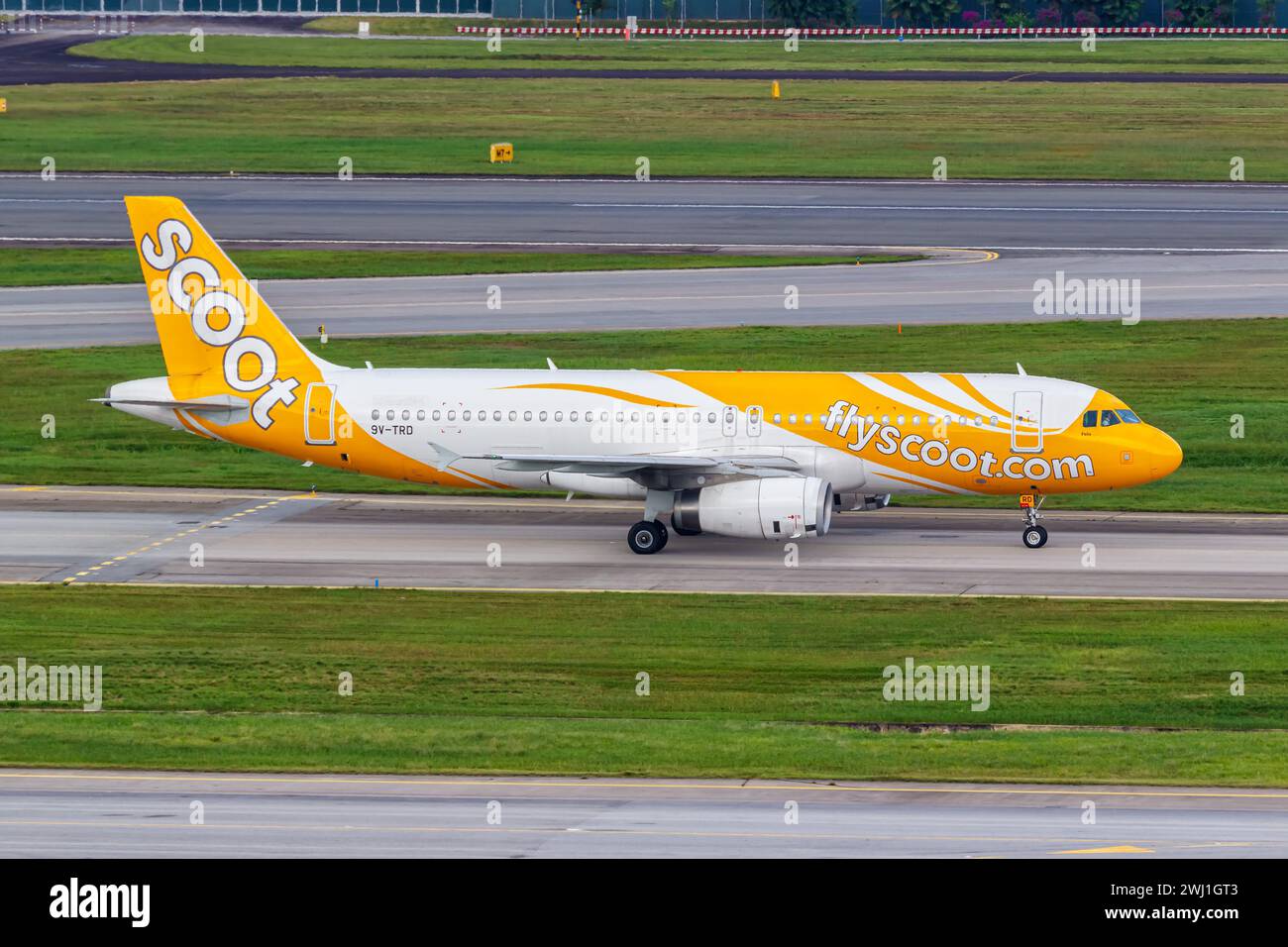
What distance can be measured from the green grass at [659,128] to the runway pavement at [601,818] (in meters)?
77.0

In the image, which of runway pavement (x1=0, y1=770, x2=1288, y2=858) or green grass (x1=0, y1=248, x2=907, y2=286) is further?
green grass (x1=0, y1=248, x2=907, y2=286)

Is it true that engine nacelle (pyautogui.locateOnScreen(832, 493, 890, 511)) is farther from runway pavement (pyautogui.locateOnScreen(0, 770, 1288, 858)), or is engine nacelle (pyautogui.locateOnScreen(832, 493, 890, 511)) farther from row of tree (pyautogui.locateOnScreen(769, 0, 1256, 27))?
row of tree (pyautogui.locateOnScreen(769, 0, 1256, 27))

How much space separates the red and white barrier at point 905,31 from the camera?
171625mm

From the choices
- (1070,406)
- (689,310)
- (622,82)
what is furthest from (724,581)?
(622,82)

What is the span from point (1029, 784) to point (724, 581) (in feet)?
49.1

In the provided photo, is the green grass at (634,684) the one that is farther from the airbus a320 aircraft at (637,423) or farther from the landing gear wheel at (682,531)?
the airbus a320 aircraft at (637,423)

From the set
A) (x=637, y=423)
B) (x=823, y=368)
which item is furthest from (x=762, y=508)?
(x=823, y=368)

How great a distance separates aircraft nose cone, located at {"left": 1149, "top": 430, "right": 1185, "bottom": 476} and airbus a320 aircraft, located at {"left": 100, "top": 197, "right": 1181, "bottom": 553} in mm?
50

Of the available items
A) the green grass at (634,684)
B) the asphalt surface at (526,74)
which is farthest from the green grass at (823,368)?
the asphalt surface at (526,74)

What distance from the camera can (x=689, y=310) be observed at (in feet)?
236

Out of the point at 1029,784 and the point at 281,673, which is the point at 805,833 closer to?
the point at 1029,784

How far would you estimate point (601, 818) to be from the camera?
27.2 m

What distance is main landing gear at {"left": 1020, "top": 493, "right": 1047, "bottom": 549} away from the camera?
4625 cm

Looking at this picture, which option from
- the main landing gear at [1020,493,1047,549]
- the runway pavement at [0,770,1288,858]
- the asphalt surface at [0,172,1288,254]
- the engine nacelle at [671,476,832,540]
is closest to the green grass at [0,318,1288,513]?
the main landing gear at [1020,493,1047,549]
